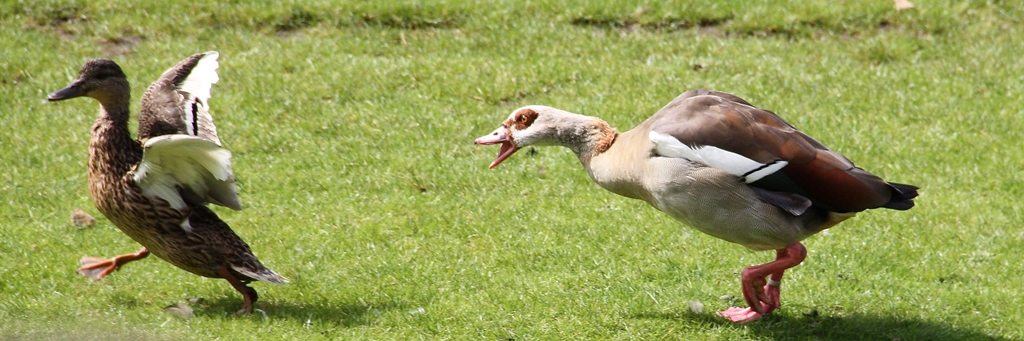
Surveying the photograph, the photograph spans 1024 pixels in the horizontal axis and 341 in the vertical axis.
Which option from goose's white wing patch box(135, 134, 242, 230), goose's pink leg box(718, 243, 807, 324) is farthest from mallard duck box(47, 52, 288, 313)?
goose's pink leg box(718, 243, 807, 324)

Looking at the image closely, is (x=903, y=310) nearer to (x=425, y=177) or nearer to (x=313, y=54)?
(x=425, y=177)

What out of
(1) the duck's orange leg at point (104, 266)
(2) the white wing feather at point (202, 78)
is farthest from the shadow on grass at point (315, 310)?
(2) the white wing feather at point (202, 78)

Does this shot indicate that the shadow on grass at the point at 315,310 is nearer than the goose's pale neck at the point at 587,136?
Yes

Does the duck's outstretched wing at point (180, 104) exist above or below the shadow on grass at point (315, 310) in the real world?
above

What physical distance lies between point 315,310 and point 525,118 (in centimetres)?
168

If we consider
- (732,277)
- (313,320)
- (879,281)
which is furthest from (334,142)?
(879,281)

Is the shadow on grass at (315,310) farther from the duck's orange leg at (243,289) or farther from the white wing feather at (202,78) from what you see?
the white wing feather at (202,78)

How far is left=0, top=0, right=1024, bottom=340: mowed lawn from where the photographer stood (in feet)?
19.4

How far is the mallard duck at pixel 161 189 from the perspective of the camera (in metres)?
5.54

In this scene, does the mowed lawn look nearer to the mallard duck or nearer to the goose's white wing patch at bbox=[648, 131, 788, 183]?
the mallard duck

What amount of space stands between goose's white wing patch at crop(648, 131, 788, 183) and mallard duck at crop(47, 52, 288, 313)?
90.9 inches

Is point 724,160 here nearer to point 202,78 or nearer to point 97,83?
point 202,78

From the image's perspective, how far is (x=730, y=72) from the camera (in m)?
9.66

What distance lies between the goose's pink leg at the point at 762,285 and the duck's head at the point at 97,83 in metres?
3.70
